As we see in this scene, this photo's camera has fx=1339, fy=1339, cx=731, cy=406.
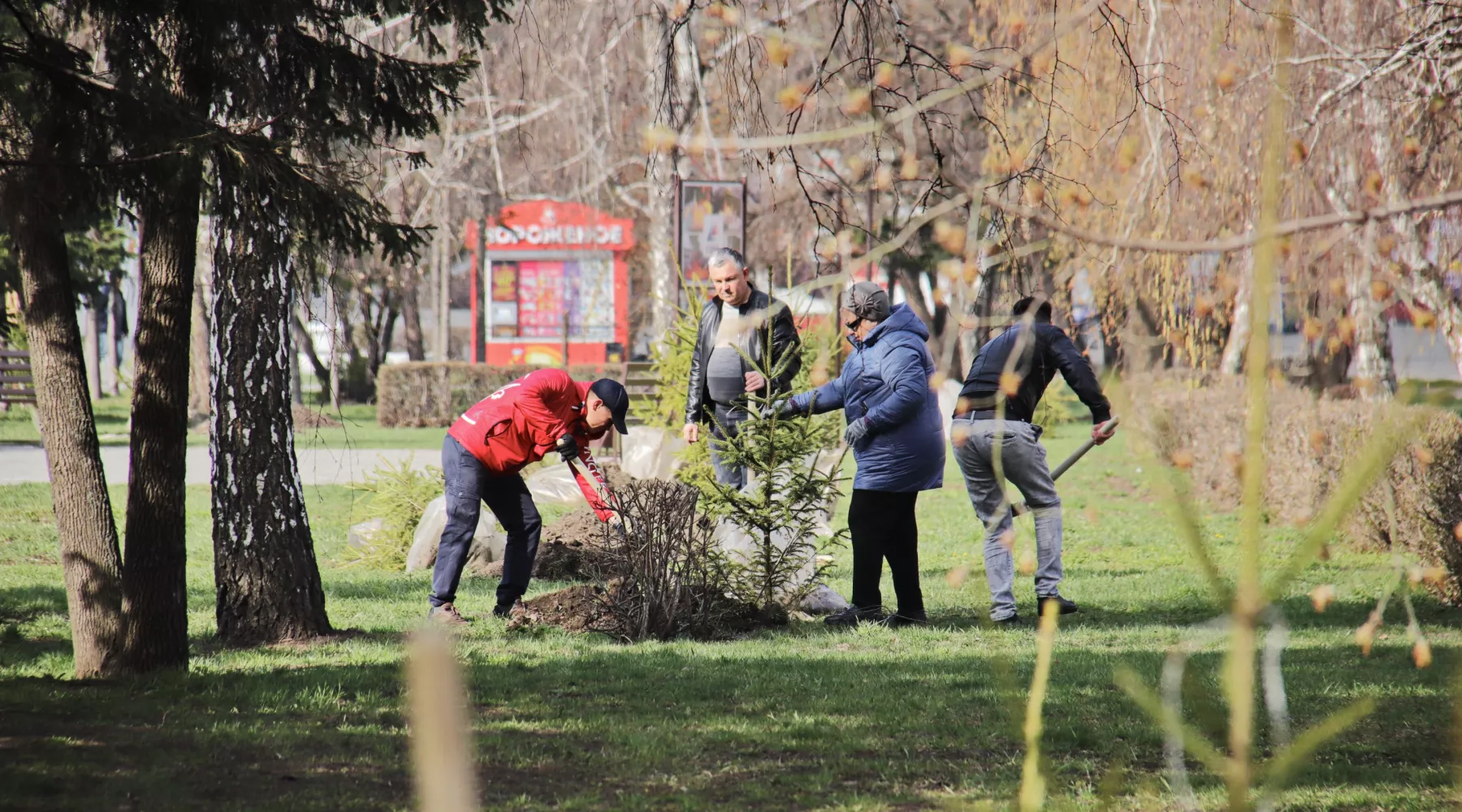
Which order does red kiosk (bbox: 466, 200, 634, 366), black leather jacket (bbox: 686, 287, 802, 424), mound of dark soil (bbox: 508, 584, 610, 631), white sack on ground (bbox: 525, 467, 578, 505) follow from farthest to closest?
1. red kiosk (bbox: 466, 200, 634, 366)
2. white sack on ground (bbox: 525, 467, 578, 505)
3. black leather jacket (bbox: 686, 287, 802, 424)
4. mound of dark soil (bbox: 508, 584, 610, 631)

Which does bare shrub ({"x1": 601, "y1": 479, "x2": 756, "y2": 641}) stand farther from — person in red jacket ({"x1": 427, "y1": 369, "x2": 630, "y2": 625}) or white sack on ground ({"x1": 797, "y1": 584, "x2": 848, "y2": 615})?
white sack on ground ({"x1": 797, "y1": 584, "x2": 848, "y2": 615})

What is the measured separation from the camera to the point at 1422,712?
531 centimetres

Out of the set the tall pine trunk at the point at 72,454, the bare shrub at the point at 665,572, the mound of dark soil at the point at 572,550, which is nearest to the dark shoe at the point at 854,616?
the bare shrub at the point at 665,572

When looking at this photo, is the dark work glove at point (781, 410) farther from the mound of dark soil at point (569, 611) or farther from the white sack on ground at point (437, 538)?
the white sack on ground at point (437, 538)

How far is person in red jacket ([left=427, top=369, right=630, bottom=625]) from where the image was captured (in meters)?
6.78

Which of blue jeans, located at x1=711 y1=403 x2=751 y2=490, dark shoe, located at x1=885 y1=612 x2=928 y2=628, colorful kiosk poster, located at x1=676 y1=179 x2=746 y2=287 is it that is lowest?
dark shoe, located at x1=885 y1=612 x2=928 y2=628

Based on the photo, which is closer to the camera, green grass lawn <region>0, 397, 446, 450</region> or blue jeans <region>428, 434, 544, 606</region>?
blue jeans <region>428, 434, 544, 606</region>

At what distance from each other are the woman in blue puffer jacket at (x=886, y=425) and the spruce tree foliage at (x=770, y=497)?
166 millimetres

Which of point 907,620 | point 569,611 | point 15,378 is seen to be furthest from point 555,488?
point 15,378

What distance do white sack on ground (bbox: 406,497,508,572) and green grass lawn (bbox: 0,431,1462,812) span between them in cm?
137

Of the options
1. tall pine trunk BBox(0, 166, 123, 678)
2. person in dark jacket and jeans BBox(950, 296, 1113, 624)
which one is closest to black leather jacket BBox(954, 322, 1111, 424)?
person in dark jacket and jeans BBox(950, 296, 1113, 624)

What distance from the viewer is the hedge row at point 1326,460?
7660mm

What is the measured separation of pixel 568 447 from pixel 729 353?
51.8 inches

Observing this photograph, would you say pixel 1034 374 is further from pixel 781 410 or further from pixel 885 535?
pixel 781 410
